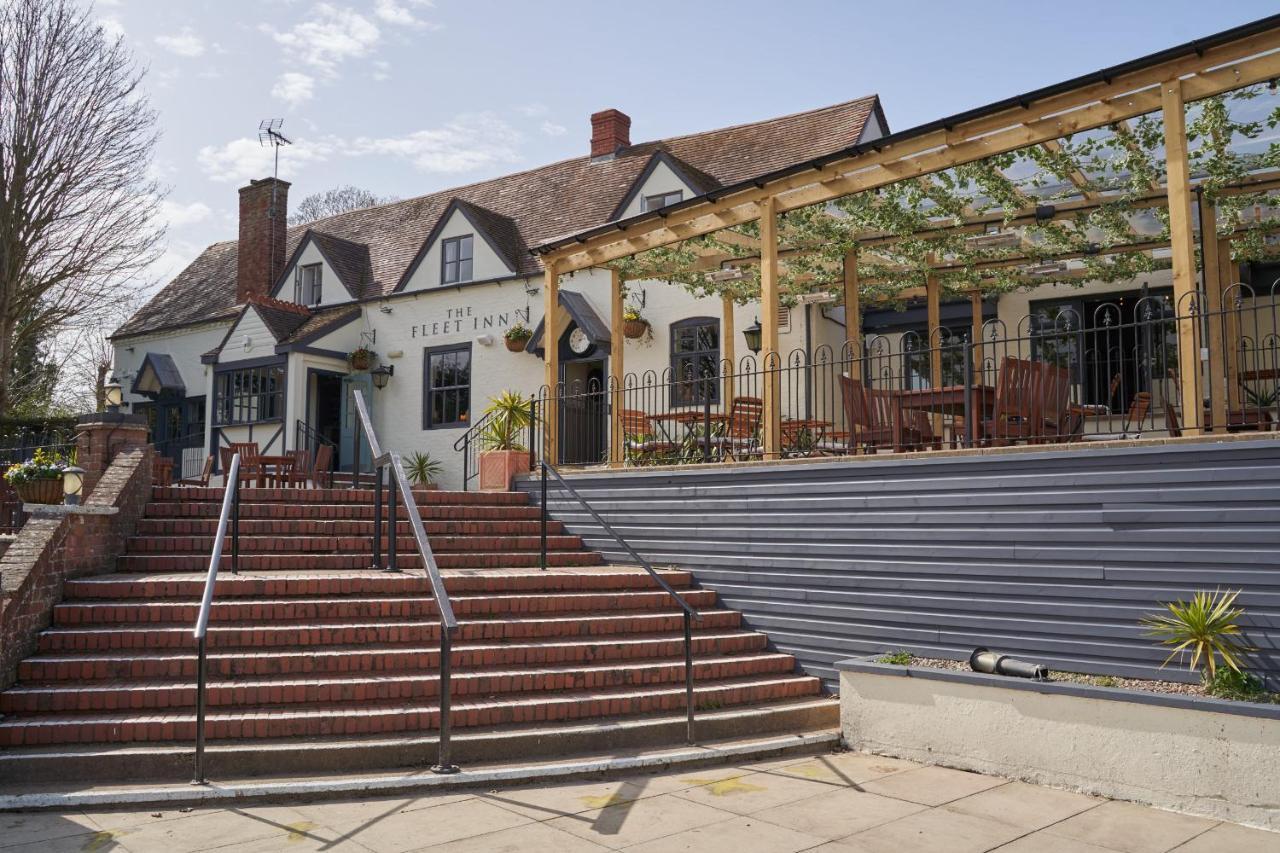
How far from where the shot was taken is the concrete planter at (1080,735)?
519 centimetres

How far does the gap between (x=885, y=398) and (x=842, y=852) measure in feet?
15.6

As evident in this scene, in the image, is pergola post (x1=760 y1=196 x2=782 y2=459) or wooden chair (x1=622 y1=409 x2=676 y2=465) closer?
pergola post (x1=760 y1=196 x2=782 y2=459)

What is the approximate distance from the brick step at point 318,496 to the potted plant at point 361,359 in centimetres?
892

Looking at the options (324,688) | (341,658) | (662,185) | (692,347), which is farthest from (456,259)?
(324,688)

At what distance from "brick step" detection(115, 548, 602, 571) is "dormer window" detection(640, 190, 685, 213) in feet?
25.5

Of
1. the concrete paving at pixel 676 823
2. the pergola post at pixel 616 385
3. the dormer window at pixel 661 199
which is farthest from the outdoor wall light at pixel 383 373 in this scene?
the concrete paving at pixel 676 823

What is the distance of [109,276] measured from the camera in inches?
706

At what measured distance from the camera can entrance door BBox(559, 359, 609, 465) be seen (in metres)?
14.8

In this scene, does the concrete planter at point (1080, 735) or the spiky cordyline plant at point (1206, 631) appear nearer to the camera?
the concrete planter at point (1080, 735)

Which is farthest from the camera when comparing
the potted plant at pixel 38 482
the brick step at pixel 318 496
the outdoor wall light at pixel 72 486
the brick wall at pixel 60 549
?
the potted plant at pixel 38 482

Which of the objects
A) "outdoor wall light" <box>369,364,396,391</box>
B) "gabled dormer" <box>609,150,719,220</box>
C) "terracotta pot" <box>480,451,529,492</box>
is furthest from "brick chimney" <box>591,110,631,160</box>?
"terracotta pot" <box>480,451,529,492</box>

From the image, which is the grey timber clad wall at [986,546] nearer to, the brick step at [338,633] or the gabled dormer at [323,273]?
the brick step at [338,633]

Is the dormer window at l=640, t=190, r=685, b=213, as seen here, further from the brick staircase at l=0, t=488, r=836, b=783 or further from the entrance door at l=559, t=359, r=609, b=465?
the brick staircase at l=0, t=488, r=836, b=783

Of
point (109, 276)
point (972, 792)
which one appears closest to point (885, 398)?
point (972, 792)
